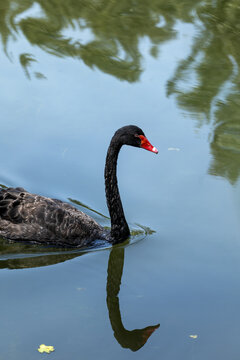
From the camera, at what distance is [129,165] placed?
658 centimetres

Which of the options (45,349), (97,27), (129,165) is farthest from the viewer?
(97,27)

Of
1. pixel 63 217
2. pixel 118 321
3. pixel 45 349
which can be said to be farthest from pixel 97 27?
pixel 45 349

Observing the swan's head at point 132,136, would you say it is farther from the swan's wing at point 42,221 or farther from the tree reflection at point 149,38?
the tree reflection at point 149,38

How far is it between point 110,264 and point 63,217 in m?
0.63

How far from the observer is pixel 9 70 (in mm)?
8477

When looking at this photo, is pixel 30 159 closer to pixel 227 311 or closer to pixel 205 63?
pixel 227 311

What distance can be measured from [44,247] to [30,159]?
130 centimetres

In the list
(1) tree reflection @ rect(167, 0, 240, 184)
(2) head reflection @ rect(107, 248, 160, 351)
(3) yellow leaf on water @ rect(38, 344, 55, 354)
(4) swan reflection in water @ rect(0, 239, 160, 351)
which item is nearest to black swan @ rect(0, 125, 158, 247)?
(4) swan reflection in water @ rect(0, 239, 160, 351)

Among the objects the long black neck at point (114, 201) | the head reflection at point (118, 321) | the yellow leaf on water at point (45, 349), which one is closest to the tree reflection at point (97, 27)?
the long black neck at point (114, 201)

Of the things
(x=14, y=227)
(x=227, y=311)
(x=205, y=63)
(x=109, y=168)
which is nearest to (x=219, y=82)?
(x=205, y=63)

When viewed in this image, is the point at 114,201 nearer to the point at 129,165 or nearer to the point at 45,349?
the point at 129,165

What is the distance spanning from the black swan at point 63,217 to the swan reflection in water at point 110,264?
0.38 ft

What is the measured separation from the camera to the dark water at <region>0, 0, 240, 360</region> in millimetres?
4332

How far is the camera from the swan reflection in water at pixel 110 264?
4.24 m
